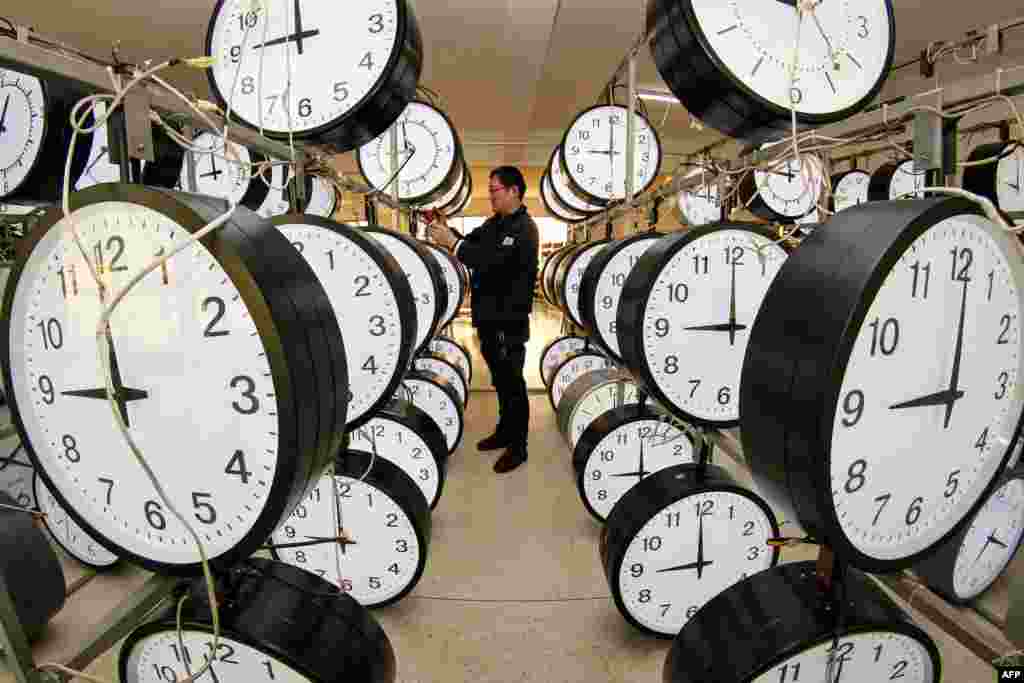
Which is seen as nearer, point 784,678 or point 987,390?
point 987,390

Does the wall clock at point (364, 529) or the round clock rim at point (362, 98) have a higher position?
the round clock rim at point (362, 98)

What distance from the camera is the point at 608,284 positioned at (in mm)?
2004

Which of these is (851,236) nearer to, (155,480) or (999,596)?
(155,480)

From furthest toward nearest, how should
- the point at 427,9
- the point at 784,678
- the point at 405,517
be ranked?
1. the point at 427,9
2. the point at 405,517
3. the point at 784,678

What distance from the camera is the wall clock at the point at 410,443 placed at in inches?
83.7

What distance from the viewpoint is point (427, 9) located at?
3.75 meters

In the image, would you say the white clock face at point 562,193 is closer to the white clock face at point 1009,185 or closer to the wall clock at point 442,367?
the wall clock at point 442,367

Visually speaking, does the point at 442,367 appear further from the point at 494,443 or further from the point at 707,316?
the point at 707,316

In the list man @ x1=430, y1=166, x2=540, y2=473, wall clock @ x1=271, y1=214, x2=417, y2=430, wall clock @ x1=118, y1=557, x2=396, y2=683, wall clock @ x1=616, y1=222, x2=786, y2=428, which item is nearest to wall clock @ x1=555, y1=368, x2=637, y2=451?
man @ x1=430, y1=166, x2=540, y2=473

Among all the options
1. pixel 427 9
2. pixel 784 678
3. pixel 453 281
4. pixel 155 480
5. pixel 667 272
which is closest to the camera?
pixel 155 480

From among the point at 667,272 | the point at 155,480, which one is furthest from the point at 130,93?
the point at 667,272

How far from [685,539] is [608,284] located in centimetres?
87

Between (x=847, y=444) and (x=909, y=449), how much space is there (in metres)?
0.09

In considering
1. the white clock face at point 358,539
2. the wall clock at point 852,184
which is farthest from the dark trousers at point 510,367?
the wall clock at point 852,184
